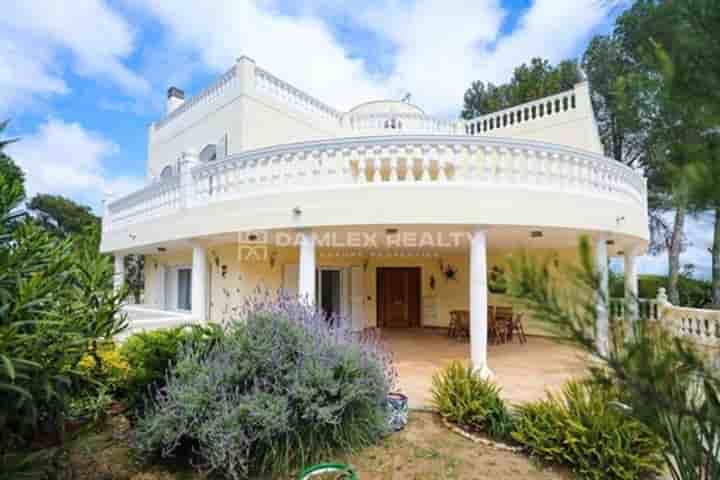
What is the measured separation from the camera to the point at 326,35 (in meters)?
11.9

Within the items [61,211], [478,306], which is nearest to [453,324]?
[478,306]

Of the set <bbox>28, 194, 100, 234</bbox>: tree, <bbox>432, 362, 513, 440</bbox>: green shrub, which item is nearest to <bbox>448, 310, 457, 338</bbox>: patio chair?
<bbox>432, 362, 513, 440</bbox>: green shrub

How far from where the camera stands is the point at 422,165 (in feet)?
23.0

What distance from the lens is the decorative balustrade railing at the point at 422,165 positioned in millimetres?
6906

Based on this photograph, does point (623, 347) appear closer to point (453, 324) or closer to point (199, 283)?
point (199, 283)

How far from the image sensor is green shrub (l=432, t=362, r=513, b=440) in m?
4.80

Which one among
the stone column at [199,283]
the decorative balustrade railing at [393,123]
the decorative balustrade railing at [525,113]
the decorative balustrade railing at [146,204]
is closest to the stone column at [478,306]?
the stone column at [199,283]

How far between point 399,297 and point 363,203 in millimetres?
7199

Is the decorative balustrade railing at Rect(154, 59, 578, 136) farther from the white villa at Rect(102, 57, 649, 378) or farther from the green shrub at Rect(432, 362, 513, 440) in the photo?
the green shrub at Rect(432, 362, 513, 440)

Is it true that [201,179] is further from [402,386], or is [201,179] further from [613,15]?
[613,15]

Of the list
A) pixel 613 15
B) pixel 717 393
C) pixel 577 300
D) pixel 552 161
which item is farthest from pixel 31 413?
pixel 552 161

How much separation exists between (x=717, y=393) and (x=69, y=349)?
4541 mm

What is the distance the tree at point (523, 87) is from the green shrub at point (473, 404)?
16515 mm

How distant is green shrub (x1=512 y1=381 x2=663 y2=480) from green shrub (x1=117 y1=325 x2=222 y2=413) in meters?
4.12
